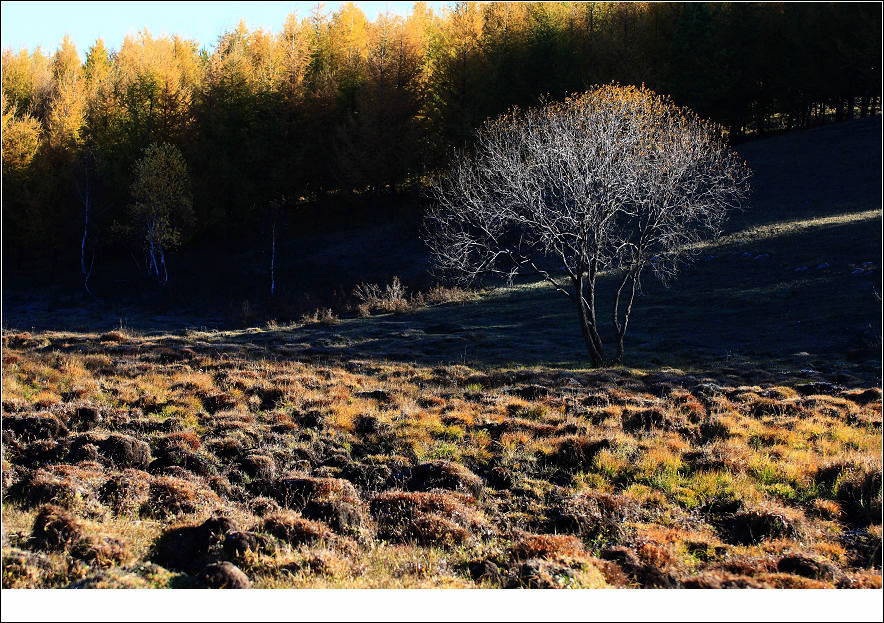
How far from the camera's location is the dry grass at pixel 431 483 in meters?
6.21

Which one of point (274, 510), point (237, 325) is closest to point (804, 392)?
point (274, 510)

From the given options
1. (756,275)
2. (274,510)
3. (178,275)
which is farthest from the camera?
(178,275)

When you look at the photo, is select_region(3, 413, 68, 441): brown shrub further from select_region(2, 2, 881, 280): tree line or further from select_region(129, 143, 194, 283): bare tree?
select_region(2, 2, 881, 280): tree line

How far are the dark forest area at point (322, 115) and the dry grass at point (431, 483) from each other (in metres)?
27.7

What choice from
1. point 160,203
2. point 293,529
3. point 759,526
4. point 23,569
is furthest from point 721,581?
point 160,203

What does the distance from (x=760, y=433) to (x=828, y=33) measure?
4664 cm

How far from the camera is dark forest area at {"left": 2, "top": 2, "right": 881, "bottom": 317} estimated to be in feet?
140

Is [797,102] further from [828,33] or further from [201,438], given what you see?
[201,438]

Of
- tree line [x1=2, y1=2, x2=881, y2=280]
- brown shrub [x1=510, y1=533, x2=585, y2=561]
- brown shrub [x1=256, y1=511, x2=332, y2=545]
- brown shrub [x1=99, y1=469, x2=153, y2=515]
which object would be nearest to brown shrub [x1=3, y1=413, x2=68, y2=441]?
brown shrub [x1=99, y1=469, x2=153, y2=515]

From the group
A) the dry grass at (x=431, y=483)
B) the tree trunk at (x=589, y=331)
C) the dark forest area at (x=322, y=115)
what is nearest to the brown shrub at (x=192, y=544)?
the dry grass at (x=431, y=483)

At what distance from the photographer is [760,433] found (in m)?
11.7

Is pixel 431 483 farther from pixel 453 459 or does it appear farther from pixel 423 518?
pixel 423 518

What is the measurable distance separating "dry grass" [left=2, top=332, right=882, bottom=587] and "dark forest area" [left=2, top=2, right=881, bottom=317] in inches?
1091

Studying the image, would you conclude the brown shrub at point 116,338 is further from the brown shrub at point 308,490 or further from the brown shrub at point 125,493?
the brown shrub at point 308,490
